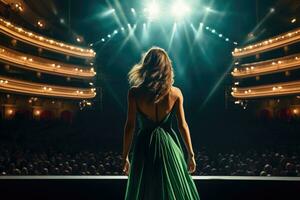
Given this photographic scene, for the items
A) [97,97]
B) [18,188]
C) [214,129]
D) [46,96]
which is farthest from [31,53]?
[18,188]

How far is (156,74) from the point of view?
334cm

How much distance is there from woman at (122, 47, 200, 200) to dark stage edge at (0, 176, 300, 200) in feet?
4.45

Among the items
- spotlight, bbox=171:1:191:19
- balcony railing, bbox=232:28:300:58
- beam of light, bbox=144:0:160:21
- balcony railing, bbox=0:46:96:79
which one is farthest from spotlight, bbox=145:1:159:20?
balcony railing, bbox=232:28:300:58

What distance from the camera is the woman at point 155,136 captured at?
335 cm

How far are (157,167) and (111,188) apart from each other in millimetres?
1719

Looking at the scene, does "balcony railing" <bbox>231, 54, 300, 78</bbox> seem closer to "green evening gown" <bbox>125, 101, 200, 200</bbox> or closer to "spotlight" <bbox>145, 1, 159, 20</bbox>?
"spotlight" <bbox>145, 1, 159, 20</bbox>

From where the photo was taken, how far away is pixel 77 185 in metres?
4.85

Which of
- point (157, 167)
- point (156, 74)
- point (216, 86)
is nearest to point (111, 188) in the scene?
point (157, 167)

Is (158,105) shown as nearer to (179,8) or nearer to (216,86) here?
(179,8)

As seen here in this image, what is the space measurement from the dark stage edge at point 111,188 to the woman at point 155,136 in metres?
1.36

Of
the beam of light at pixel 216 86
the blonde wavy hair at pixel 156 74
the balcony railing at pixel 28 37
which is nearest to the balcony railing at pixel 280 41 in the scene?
the beam of light at pixel 216 86

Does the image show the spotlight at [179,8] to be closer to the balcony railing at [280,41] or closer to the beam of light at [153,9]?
the beam of light at [153,9]

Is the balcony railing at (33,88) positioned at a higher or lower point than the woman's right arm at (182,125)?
higher

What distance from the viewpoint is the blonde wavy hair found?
11.0 ft
